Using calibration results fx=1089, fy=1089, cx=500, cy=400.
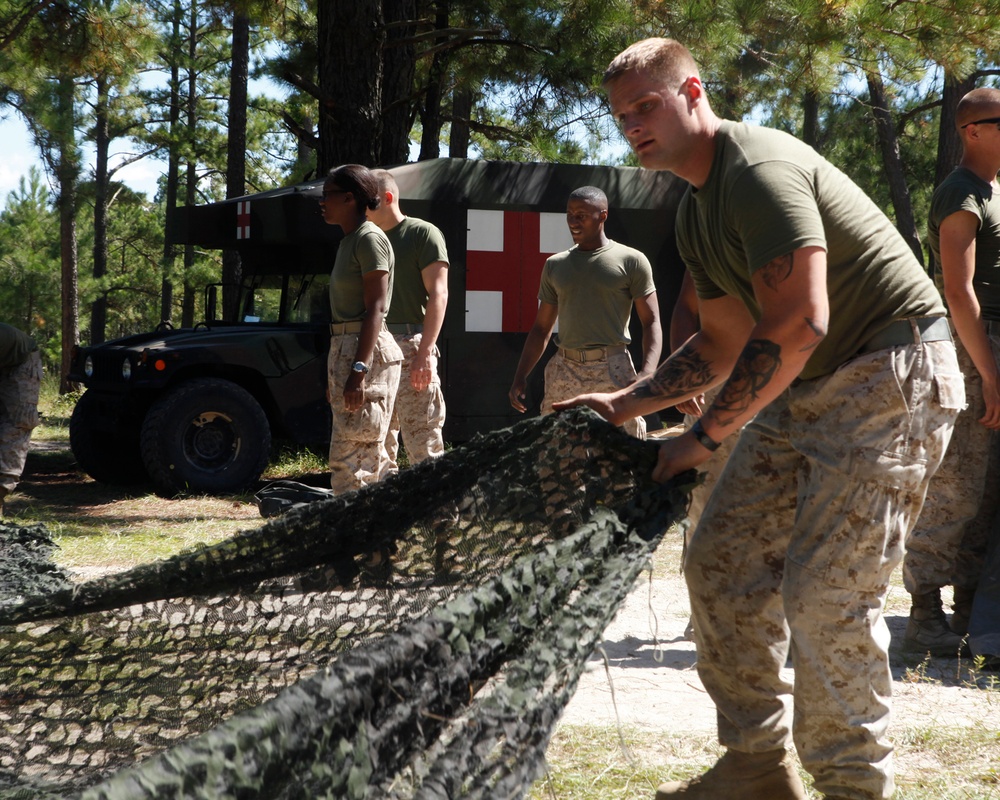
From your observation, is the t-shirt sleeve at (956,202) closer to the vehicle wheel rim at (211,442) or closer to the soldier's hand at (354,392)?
the soldier's hand at (354,392)

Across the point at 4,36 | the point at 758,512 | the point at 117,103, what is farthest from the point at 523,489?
the point at 117,103

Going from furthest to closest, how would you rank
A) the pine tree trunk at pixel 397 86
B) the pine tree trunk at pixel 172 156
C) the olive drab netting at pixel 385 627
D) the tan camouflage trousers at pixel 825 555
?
the pine tree trunk at pixel 172 156, the pine tree trunk at pixel 397 86, the tan camouflage trousers at pixel 825 555, the olive drab netting at pixel 385 627

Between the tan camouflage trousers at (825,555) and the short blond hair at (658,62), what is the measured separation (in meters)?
0.71

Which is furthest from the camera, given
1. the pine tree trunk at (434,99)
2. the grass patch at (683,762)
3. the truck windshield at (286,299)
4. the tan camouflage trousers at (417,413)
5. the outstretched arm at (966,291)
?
the pine tree trunk at (434,99)

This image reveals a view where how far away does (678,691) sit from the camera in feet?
11.7

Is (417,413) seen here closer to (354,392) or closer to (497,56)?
(354,392)

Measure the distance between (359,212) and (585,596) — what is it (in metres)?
3.36

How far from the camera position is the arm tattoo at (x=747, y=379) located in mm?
2137

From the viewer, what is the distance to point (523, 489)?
2564 mm

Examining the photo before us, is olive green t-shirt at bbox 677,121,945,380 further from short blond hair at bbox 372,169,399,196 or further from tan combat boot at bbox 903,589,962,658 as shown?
short blond hair at bbox 372,169,399,196

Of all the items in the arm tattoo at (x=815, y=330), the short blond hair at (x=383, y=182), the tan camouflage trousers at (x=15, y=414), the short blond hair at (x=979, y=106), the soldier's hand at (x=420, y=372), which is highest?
the short blond hair at (x=979, y=106)

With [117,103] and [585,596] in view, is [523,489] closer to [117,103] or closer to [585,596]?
[585,596]

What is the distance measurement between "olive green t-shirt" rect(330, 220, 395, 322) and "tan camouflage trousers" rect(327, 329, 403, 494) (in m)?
0.13

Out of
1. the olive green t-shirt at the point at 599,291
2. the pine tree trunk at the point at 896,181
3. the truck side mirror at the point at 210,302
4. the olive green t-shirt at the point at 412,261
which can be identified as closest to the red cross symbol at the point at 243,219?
the truck side mirror at the point at 210,302
